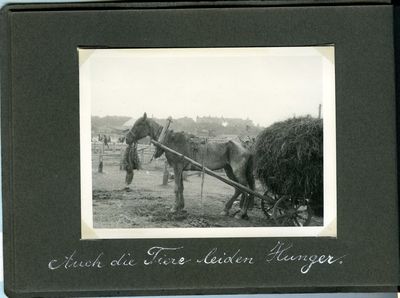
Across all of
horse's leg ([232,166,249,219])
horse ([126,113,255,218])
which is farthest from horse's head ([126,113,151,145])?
horse's leg ([232,166,249,219])

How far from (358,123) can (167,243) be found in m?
0.27

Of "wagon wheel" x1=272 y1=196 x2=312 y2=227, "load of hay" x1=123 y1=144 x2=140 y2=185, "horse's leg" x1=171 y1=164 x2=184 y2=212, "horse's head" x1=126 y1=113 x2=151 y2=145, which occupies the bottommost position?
"wagon wheel" x1=272 y1=196 x2=312 y2=227

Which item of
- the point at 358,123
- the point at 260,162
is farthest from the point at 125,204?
the point at 358,123

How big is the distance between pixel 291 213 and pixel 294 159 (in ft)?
0.22

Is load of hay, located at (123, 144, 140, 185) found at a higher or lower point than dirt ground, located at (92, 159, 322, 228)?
higher

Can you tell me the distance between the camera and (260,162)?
0.58 m

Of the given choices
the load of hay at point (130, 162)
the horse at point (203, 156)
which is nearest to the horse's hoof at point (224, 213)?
the horse at point (203, 156)

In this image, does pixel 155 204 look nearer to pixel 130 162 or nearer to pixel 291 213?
pixel 130 162

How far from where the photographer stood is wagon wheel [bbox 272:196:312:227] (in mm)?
581

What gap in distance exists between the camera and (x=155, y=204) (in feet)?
1.90

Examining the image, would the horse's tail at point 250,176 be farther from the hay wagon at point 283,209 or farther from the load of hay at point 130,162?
the load of hay at point 130,162

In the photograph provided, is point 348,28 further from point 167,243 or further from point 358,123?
point 167,243

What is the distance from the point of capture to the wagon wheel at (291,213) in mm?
581

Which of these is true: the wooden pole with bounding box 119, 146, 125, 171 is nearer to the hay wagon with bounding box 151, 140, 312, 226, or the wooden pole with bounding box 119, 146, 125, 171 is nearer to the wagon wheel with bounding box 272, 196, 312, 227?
the hay wagon with bounding box 151, 140, 312, 226
